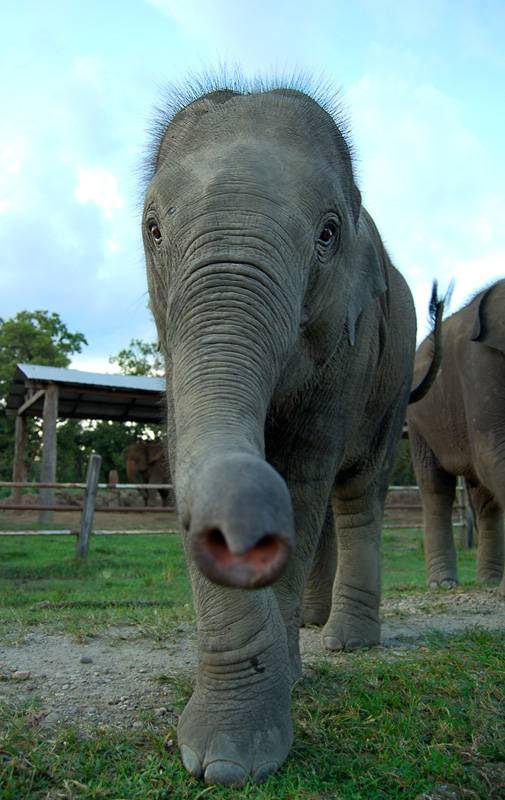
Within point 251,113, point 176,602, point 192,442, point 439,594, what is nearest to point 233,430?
point 192,442

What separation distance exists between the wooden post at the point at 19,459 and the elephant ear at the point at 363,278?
17.3 meters

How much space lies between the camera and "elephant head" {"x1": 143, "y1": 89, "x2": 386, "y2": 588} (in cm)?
170

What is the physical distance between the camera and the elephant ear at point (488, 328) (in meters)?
6.66

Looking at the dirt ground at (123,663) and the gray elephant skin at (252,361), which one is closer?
the gray elephant skin at (252,361)

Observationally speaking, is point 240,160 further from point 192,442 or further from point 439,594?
point 439,594

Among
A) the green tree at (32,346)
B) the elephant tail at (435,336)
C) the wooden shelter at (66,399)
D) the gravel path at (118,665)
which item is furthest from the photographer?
the green tree at (32,346)

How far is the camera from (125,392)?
1775cm

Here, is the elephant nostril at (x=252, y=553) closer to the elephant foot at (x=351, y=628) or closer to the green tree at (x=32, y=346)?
the elephant foot at (x=351, y=628)

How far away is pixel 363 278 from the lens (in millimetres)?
3762

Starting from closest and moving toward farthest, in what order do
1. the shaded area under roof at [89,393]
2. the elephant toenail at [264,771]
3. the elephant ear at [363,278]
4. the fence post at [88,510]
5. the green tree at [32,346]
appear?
the elephant toenail at [264,771] < the elephant ear at [363,278] < the fence post at [88,510] < the shaded area under roof at [89,393] < the green tree at [32,346]

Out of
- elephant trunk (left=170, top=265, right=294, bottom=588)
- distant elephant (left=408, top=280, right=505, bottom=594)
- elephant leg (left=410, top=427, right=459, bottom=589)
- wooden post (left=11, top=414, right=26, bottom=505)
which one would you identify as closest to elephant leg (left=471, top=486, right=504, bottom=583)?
distant elephant (left=408, top=280, right=505, bottom=594)

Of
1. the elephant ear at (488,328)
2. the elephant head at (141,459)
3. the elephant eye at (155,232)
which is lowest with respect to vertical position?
the elephant eye at (155,232)

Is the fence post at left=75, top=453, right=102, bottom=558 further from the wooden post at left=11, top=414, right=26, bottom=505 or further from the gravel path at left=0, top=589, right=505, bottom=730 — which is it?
the wooden post at left=11, top=414, right=26, bottom=505

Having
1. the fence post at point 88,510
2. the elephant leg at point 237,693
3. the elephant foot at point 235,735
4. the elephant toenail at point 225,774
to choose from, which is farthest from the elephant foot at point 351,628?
the fence post at point 88,510
